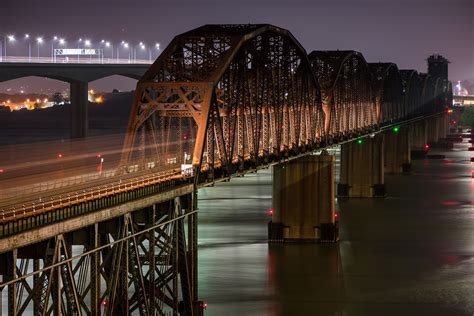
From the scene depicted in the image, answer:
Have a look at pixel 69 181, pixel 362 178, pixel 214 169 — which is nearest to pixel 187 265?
pixel 69 181

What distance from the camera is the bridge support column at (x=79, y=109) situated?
187375mm

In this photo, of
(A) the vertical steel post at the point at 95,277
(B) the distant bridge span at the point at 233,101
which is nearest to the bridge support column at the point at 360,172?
(B) the distant bridge span at the point at 233,101

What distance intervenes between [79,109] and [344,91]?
57.5 m

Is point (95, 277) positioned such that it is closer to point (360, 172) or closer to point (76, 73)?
point (360, 172)

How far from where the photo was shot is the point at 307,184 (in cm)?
9881

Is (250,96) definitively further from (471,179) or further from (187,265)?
(471,179)

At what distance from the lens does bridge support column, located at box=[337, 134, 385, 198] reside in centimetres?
14225

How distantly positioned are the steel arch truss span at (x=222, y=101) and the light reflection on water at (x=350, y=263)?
6583mm

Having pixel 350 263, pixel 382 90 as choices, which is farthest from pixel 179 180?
pixel 382 90

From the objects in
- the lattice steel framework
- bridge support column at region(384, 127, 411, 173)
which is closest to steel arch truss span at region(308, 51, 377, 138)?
bridge support column at region(384, 127, 411, 173)

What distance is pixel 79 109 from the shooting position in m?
188

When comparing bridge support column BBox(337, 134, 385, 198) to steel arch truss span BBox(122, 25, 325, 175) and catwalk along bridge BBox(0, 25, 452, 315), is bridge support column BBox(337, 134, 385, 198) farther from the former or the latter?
steel arch truss span BBox(122, 25, 325, 175)

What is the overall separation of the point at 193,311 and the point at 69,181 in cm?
838

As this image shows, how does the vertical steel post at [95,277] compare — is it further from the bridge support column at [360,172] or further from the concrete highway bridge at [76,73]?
the concrete highway bridge at [76,73]
